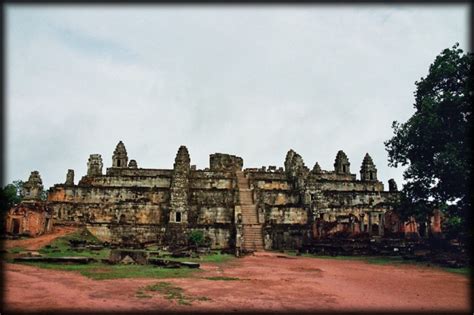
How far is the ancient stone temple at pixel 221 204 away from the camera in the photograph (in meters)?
33.5

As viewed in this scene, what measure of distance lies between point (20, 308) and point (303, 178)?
32.5 meters

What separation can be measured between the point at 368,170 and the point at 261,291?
33.7m

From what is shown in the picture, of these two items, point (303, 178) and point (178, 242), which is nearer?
point (178, 242)

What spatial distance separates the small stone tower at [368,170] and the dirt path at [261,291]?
984 inches

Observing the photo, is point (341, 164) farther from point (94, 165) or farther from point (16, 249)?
point (16, 249)

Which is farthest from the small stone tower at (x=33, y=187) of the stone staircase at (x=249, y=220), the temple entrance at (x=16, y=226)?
the stone staircase at (x=249, y=220)

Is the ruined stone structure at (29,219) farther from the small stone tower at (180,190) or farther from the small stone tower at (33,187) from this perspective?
the small stone tower at (180,190)

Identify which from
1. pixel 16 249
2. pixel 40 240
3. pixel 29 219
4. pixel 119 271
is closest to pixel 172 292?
pixel 119 271

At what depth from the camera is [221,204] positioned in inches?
1453

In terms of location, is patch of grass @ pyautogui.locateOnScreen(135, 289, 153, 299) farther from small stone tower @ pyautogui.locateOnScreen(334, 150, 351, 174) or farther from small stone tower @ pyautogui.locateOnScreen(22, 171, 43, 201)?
small stone tower @ pyautogui.locateOnScreen(334, 150, 351, 174)

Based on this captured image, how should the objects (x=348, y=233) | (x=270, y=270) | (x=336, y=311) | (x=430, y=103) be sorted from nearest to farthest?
(x=336, y=311), (x=270, y=270), (x=430, y=103), (x=348, y=233)

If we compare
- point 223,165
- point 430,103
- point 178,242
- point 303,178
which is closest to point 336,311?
point 430,103

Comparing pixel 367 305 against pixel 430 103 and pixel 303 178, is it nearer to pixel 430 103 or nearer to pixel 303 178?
pixel 430 103

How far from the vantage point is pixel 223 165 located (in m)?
45.8
